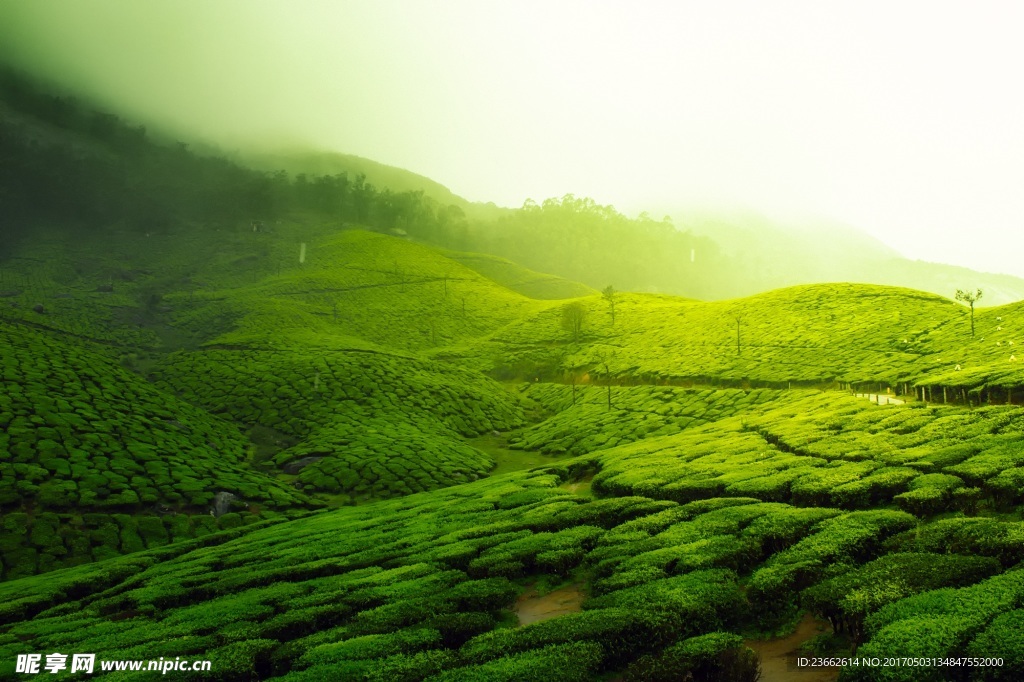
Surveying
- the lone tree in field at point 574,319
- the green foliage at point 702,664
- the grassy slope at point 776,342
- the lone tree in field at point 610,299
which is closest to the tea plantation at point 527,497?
the green foliage at point 702,664

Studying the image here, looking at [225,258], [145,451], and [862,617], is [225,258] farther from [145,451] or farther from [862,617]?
[862,617]

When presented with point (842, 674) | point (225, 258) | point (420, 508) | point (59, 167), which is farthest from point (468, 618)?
point (59, 167)

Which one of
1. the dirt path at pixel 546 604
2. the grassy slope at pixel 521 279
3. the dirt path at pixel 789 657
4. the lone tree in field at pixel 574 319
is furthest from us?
the grassy slope at pixel 521 279

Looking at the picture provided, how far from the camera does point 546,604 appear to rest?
1991 cm

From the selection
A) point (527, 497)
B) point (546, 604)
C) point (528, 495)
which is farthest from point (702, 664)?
point (528, 495)

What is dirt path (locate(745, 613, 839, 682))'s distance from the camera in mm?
13555

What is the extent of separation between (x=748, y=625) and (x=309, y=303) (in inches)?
4680

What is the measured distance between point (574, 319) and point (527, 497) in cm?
7862

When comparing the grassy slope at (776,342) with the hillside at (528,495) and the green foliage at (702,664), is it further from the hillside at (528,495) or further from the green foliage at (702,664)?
the green foliage at (702,664)

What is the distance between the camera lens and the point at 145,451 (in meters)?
45.6

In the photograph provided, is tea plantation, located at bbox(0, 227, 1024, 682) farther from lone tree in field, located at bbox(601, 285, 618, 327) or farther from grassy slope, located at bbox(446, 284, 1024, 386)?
lone tree in field, located at bbox(601, 285, 618, 327)

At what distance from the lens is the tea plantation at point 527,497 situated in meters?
15.1

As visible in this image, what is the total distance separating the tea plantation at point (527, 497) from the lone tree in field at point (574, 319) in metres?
6.88

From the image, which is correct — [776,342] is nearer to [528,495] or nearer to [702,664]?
[528,495]
